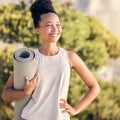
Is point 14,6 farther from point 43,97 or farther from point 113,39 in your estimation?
point 43,97

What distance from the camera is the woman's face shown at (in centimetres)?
252

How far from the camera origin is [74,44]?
648 centimetres

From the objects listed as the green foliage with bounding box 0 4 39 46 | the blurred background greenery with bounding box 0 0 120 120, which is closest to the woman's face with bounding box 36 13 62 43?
the blurred background greenery with bounding box 0 0 120 120

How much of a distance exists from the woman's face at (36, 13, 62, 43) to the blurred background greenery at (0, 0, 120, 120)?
11.6 feet

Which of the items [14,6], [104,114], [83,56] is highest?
[14,6]

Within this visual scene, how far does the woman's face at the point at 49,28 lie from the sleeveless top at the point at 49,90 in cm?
8

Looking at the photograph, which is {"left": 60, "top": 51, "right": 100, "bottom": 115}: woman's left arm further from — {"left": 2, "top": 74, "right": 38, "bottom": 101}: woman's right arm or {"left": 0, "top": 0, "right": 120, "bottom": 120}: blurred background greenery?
{"left": 0, "top": 0, "right": 120, "bottom": 120}: blurred background greenery

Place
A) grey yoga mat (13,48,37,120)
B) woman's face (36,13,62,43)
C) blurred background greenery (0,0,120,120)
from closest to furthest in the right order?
grey yoga mat (13,48,37,120) → woman's face (36,13,62,43) → blurred background greenery (0,0,120,120)

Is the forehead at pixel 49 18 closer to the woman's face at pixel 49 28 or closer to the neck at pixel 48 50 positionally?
the woman's face at pixel 49 28

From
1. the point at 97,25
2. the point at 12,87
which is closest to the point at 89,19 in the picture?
the point at 97,25

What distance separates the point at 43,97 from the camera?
246 cm

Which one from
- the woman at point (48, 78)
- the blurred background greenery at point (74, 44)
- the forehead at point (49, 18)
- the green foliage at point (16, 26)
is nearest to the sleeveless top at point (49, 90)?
the woman at point (48, 78)

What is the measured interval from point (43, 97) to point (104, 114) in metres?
3.88

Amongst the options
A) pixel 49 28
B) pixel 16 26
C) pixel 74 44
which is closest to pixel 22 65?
pixel 49 28
